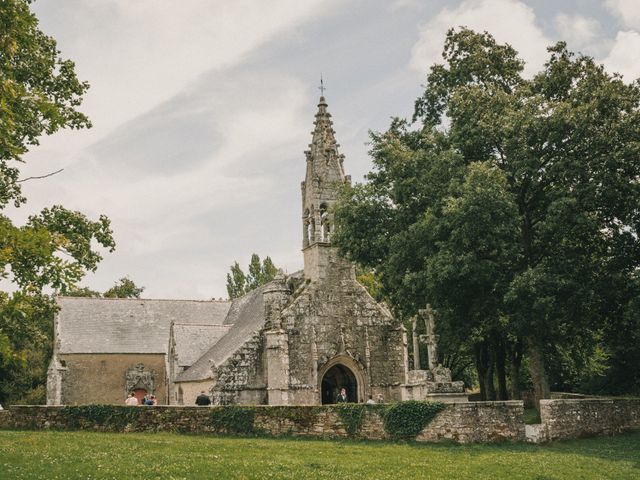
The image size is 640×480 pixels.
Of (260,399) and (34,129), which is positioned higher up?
(34,129)

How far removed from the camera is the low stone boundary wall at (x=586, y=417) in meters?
19.8

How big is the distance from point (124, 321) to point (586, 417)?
28.5 meters

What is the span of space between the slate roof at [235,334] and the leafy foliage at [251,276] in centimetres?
2605

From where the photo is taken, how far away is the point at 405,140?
30.1 meters

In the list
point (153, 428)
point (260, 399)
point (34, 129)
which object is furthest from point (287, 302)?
point (34, 129)

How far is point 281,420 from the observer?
2005 centimetres

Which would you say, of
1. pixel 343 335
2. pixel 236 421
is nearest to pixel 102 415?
pixel 236 421

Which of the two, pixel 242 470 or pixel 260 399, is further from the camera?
pixel 260 399

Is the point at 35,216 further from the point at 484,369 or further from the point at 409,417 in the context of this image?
the point at 484,369

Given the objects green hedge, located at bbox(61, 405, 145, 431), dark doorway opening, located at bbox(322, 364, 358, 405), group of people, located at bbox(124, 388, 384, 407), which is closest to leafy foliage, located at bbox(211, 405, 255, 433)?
group of people, located at bbox(124, 388, 384, 407)

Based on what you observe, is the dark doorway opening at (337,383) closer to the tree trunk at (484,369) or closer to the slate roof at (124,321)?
the tree trunk at (484,369)

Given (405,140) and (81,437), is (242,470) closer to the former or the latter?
(81,437)

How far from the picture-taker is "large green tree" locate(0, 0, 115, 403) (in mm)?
11250

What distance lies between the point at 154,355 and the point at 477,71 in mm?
24261
